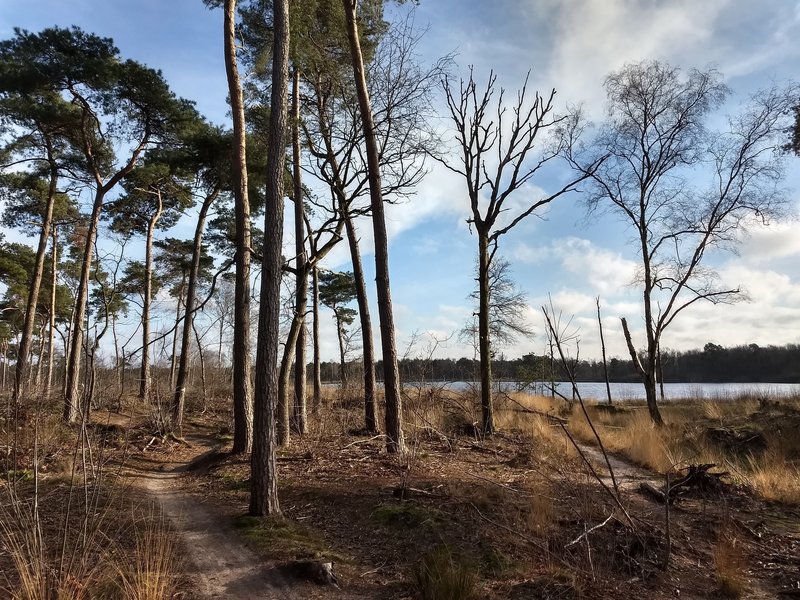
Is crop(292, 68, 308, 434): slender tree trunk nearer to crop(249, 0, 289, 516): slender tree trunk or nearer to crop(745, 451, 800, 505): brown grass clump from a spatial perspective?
crop(249, 0, 289, 516): slender tree trunk

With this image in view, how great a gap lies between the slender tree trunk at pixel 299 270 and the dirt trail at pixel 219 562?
4.84 meters

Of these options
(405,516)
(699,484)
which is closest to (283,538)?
(405,516)

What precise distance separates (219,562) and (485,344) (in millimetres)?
8397

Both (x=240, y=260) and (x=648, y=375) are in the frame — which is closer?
(x=240, y=260)

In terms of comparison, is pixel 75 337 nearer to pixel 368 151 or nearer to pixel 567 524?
pixel 368 151

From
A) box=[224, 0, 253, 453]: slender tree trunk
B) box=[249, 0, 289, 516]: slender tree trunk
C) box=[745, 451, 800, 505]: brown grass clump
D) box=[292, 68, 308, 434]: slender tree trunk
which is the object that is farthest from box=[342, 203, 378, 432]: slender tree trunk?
box=[745, 451, 800, 505]: brown grass clump

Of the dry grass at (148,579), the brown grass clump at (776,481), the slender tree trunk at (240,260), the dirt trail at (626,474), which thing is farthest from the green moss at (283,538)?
the brown grass clump at (776,481)

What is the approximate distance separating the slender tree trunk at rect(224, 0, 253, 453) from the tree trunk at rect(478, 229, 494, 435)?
17.3 feet

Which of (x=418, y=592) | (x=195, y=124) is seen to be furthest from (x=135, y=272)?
(x=418, y=592)

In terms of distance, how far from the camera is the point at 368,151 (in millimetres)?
9562

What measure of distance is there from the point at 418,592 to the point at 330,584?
2.65 feet

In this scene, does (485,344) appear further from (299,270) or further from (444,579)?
(444,579)

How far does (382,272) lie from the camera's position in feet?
30.3

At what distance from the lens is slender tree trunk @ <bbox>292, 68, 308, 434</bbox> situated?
11.1 meters
